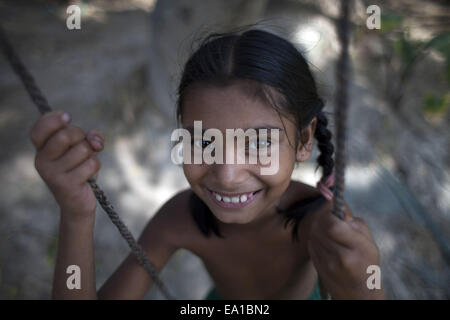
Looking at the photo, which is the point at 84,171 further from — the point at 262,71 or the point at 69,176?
the point at 262,71

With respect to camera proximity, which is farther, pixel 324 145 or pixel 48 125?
pixel 324 145

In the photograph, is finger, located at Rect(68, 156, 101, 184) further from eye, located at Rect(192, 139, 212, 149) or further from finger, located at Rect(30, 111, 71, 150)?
eye, located at Rect(192, 139, 212, 149)

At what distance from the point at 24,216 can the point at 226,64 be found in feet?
4.58

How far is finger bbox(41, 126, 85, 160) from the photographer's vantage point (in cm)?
50

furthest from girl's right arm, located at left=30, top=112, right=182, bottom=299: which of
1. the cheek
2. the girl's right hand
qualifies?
the cheek

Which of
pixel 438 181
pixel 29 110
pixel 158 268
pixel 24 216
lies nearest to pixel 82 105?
pixel 29 110

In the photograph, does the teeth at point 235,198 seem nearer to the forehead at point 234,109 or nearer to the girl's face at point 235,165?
the girl's face at point 235,165

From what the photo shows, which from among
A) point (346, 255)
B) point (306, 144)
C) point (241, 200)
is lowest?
point (346, 255)

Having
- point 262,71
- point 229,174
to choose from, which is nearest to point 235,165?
point 229,174

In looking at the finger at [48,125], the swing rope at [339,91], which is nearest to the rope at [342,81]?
the swing rope at [339,91]

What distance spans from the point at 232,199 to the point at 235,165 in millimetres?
89

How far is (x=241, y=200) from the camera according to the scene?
2.28 feet

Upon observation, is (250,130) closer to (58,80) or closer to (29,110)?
(29,110)

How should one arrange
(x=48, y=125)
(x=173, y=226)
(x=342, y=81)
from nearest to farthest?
(x=342, y=81) → (x=48, y=125) → (x=173, y=226)
